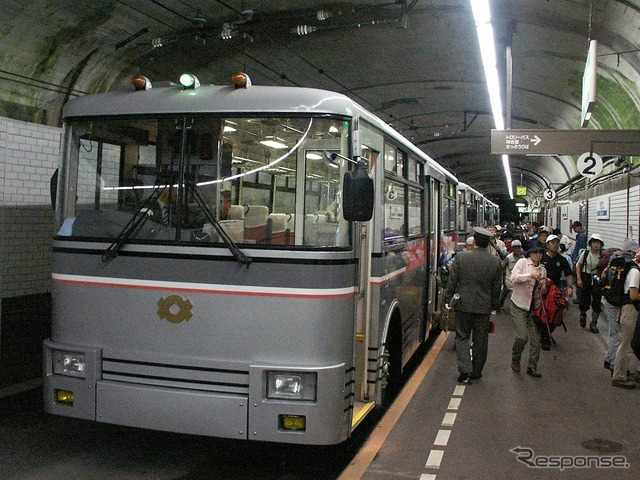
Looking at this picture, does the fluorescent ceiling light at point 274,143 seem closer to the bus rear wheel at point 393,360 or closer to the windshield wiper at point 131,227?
the windshield wiper at point 131,227

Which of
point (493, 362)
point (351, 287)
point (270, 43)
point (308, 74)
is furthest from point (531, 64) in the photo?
point (351, 287)

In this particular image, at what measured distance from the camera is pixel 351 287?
5012mm

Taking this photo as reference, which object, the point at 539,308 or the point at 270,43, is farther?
the point at 270,43

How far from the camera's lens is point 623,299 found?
309 inches

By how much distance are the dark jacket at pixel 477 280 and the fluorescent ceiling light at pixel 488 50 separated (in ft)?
15.0

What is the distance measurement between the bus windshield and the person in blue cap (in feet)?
10.9

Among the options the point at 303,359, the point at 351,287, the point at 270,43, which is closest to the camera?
the point at 303,359

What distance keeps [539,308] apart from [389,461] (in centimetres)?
377

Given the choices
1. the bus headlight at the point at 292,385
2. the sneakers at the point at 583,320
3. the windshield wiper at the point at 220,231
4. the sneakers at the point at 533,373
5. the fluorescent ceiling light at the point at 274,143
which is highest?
the fluorescent ceiling light at the point at 274,143

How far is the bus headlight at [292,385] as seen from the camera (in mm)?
4625

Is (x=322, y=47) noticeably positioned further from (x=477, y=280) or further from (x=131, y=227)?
(x=131, y=227)

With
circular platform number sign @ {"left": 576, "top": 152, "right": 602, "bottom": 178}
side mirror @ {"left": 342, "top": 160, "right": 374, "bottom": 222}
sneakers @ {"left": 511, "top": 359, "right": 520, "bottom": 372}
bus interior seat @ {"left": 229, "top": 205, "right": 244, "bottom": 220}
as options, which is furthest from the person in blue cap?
circular platform number sign @ {"left": 576, "top": 152, "right": 602, "bottom": 178}

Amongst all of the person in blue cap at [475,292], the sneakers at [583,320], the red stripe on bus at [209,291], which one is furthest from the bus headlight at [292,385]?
the sneakers at [583,320]

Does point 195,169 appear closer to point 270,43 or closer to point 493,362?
point 493,362
